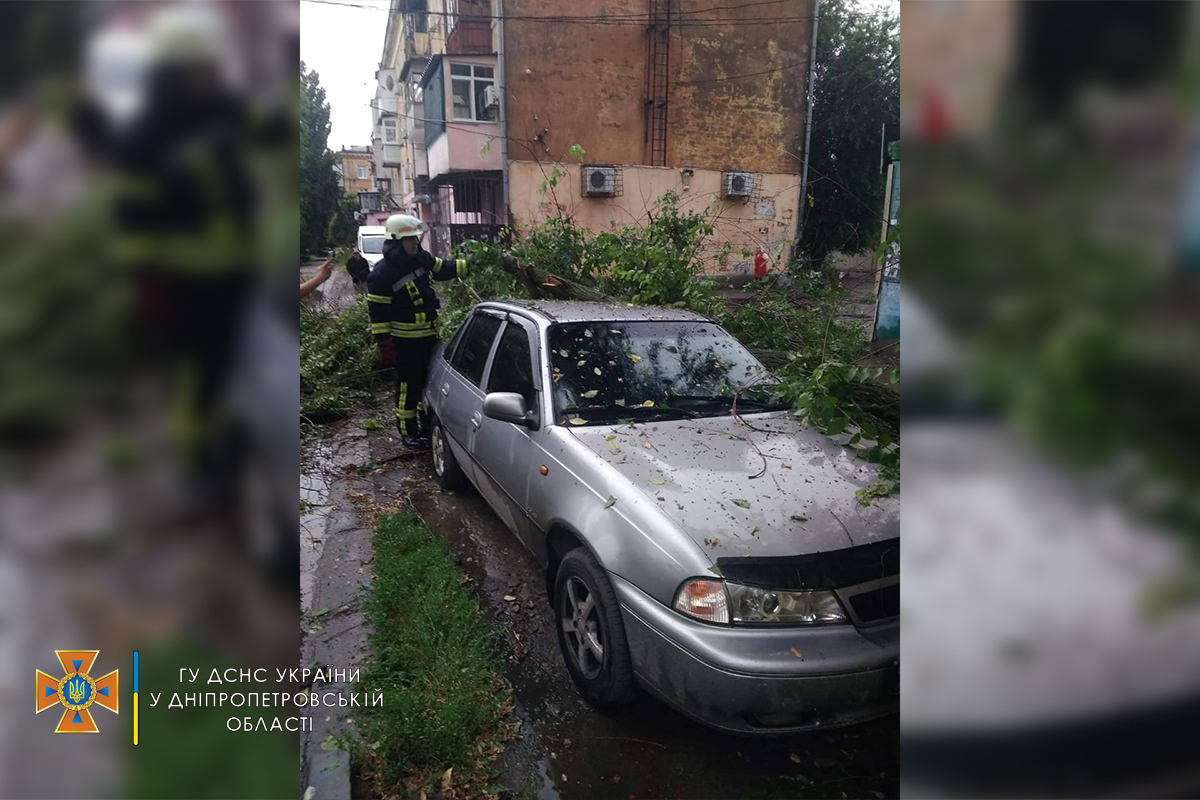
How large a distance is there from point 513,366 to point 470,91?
18744 mm

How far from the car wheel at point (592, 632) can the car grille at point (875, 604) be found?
2.88ft

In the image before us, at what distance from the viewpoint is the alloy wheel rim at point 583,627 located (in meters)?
2.83

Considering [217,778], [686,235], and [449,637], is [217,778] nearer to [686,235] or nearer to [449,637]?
[449,637]

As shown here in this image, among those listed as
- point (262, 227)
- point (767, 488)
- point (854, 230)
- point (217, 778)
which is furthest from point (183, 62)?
point (854, 230)

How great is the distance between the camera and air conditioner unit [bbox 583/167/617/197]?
18031 millimetres

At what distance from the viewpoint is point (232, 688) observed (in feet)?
3.51

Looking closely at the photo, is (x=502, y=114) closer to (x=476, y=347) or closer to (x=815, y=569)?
(x=476, y=347)

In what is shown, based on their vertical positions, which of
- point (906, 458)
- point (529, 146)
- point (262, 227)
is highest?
point (529, 146)

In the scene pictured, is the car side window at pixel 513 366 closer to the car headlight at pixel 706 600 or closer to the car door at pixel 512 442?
the car door at pixel 512 442

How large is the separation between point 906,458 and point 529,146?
2002 cm

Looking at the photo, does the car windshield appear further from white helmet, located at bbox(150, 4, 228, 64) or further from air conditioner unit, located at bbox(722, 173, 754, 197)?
air conditioner unit, located at bbox(722, 173, 754, 197)

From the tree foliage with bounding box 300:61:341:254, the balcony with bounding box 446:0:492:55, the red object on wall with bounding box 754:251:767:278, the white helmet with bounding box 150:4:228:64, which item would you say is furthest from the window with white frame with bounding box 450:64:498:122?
the white helmet with bounding box 150:4:228:64

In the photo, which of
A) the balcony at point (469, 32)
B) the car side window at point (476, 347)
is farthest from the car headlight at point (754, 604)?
the balcony at point (469, 32)

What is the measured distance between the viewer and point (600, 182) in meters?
18.1
